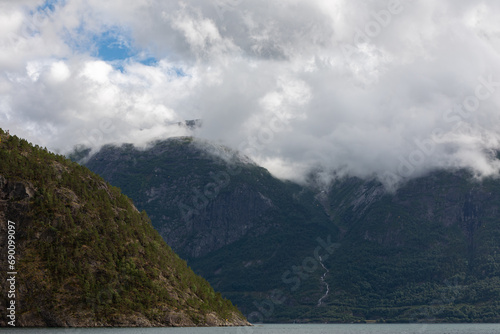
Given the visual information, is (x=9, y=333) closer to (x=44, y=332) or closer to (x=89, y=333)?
(x=44, y=332)

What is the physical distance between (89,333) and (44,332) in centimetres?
1406

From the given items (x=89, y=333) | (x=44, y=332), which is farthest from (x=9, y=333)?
(x=89, y=333)

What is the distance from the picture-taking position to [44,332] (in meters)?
192

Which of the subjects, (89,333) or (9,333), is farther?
(89,333)

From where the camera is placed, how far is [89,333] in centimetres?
19675

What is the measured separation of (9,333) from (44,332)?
13060 mm

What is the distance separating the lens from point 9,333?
182m

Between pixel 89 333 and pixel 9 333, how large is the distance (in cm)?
2558
